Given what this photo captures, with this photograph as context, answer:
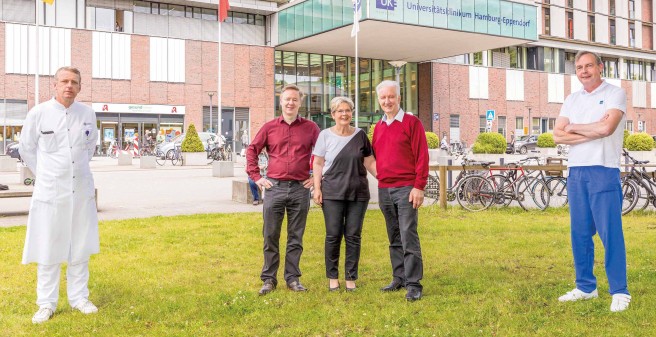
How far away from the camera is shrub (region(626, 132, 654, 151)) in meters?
33.2

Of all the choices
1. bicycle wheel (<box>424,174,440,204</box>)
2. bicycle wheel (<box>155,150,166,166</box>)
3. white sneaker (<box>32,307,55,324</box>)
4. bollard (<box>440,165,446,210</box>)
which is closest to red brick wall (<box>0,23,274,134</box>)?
bicycle wheel (<box>155,150,166,166</box>)

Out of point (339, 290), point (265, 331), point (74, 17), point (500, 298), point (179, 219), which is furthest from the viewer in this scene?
point (74, 17)

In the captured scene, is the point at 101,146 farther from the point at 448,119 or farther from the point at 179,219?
the point at 179,219

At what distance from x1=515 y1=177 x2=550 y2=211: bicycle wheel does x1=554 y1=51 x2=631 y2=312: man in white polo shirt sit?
755 centimetres

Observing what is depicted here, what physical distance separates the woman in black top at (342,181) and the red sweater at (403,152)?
207mm

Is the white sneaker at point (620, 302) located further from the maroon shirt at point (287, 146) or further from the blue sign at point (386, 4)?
the blue sign at point (386, 4)

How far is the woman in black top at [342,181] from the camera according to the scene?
5840 mm

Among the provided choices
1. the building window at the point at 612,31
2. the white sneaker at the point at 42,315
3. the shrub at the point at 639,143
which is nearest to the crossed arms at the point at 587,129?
the white sneaker at the point at 42,315

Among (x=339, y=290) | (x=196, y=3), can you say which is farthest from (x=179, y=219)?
(x=196, y=3)

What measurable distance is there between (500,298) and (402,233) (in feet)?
3.35

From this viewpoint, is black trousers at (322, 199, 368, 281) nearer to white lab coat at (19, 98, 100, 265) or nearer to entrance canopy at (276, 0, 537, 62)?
white lab coat at (19, 98, 100, 265)

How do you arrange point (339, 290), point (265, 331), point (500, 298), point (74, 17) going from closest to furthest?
1. point (265, 331)
2. point (500, 298)
3. point (339, 290)
4. point (74, 17)

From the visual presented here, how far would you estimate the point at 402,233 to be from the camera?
5770mm

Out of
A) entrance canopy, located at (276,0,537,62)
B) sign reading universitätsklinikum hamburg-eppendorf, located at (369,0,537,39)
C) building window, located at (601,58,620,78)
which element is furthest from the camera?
building window, located at (601,58,620,78)
